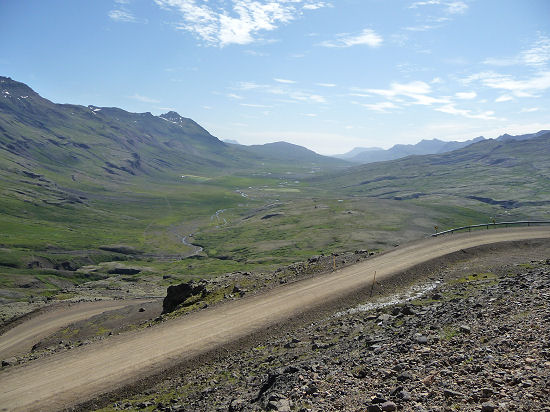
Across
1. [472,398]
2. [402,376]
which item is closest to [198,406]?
[402,376]

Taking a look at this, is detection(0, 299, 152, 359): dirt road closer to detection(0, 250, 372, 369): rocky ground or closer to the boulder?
detection(0, 250, 372, 369): rocky ground

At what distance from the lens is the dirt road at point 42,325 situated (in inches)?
1930

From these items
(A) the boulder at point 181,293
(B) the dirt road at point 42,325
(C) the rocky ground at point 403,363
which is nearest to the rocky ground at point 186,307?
(A) the boulder at point 181,293

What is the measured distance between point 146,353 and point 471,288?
2526cm

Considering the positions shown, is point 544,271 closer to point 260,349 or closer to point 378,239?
point 260,349

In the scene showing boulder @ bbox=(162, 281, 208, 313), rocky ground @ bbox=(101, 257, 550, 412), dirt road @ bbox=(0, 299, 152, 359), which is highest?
rocky ground @ bbox=(101, 257, 550, 412)

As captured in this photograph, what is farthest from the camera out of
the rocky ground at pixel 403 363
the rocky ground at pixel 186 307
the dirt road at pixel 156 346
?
the rocky ground at pixel 186 307

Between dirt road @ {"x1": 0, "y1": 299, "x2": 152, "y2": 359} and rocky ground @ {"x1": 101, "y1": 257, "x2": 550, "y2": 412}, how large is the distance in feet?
119

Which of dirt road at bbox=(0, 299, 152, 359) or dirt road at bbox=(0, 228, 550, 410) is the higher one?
dirt road at bbox=(0, 228, 550, 410)

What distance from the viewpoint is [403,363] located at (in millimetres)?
17453

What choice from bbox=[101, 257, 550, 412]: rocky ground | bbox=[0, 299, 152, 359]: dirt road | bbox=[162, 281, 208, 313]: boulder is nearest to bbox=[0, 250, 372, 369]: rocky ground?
bbox=[162, 281, 208, 313]: boulder

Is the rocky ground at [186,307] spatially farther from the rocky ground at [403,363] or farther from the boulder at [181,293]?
the rocky ground at [403,363]

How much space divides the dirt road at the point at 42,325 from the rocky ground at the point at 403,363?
3615cm

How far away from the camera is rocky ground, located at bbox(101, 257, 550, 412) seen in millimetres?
14039
